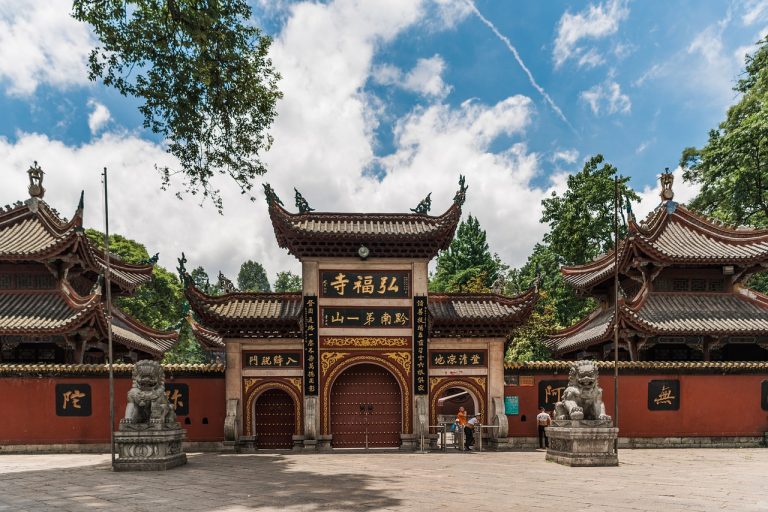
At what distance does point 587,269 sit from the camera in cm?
2538

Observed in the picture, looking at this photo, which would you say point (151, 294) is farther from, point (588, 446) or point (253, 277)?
point (253, 277)

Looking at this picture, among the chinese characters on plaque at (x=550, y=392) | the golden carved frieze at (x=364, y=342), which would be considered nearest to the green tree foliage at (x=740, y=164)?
the chinese characters on plaque at (x=550, y=392)

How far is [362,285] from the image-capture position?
1764cm

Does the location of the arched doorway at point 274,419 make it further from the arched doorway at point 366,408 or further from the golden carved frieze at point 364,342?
the golden carved frieze at point 364,342

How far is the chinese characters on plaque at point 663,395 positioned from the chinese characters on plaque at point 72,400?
16.7m

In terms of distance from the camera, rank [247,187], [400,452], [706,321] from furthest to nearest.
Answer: [706,321]
[400,452]
[247,187]

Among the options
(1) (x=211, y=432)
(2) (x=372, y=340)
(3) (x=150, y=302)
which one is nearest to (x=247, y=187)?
(2) (x=372, y=340)

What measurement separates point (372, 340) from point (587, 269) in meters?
12.5

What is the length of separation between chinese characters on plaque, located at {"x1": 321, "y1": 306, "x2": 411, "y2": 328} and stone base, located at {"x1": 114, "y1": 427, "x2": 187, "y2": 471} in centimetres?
607

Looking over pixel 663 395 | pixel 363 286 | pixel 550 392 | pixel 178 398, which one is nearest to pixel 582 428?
pixel 550 392

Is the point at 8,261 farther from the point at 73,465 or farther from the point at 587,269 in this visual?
the point at 587,269

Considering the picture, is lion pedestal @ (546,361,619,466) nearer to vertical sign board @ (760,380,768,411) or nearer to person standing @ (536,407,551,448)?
person standing @ (536,407,551,448)

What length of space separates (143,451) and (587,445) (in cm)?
996

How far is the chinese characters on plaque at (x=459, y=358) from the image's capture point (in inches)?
696
